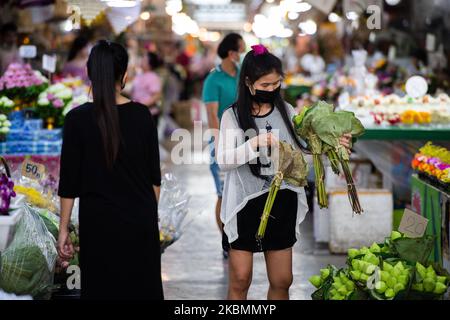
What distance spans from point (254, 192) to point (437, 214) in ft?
7.41

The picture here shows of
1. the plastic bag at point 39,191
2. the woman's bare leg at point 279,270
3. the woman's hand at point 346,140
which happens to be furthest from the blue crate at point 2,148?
the woman's hand at point 346,140

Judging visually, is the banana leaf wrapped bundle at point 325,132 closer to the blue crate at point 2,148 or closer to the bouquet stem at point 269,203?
the bouquet stem at point 269,203

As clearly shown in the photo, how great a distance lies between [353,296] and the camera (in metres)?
4.26

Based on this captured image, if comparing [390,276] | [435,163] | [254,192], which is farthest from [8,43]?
[390,276]

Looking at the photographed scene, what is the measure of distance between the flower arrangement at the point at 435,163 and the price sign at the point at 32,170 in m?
2.79

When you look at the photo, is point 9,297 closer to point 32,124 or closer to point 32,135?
point 32,135

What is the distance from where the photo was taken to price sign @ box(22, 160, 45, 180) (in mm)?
5828

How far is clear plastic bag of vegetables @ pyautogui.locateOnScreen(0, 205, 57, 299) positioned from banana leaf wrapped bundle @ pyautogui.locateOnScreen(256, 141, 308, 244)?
3.87 ft

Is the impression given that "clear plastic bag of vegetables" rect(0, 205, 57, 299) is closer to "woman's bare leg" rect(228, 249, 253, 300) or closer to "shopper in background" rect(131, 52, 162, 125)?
"woman's bare leg" rect(228, 249, 253, 300)

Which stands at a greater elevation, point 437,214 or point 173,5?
point 173,5

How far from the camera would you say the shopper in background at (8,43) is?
38.4 feet

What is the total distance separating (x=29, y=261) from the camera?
15.1 ft
